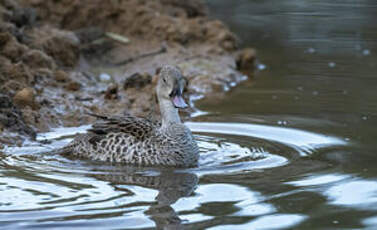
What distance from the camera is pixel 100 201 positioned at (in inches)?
282

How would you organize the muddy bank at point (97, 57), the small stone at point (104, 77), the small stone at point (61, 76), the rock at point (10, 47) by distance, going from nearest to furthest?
the muddy bank at point (97, 57)
the rock at point (10, 47)
the small stone at point (61, 76)
the small stone at point (104, 77)

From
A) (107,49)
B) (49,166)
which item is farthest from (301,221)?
(107,49)

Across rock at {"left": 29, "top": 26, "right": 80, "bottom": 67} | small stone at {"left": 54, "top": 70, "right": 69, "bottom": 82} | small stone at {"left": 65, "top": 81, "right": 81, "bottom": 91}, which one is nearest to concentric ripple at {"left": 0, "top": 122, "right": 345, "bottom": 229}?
small stone at {"left": 65, "top": 81, "right": 81, "bottom": 91}

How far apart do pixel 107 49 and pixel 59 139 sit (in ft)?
14.6

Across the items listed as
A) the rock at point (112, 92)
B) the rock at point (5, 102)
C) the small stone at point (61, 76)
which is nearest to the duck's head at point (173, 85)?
the rock at point (5, 102)

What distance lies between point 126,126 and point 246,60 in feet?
19.3

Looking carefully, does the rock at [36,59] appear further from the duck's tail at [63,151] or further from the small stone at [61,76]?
the duck's tail at [63,151]

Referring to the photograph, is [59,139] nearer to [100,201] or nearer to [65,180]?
[65,180]

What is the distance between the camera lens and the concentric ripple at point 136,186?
263 inches

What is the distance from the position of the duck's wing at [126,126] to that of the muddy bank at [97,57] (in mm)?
1026

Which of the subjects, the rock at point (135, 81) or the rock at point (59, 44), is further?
the rock at point (59, 44)

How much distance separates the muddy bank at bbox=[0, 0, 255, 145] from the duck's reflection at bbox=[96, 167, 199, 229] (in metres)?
1.77

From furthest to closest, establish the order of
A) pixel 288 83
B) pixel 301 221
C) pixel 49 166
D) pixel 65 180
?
pixel 288 83 → pixel 49 166 → pixel 65 180 → pixel 301 221

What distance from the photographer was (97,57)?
13.7 metres
